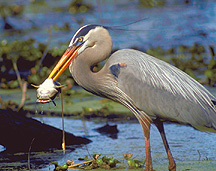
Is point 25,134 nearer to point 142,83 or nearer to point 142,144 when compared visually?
point 142,144

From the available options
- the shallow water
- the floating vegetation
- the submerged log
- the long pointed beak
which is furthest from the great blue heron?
the submerged log

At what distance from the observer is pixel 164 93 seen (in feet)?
15.3

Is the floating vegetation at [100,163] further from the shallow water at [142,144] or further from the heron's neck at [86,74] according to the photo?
the heron's neck at [86,74]

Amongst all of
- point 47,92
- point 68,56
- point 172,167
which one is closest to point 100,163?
point 172,167

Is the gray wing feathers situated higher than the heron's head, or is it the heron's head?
the heron's head

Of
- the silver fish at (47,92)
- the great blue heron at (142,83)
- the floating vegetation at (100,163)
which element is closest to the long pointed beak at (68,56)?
the great blue heron at (142,83)

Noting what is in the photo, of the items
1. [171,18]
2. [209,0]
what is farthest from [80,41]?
[209,0]

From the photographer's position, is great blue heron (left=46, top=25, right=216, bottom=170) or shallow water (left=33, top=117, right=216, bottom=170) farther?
shallow water (left=33, top=117, right=216, bottom=170)

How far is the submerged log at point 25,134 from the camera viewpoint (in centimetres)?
521

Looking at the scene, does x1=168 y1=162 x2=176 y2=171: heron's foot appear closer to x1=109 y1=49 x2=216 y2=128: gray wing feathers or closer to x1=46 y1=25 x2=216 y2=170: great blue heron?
x1=46 y1=25 x2=216 y2=170: great blue heron

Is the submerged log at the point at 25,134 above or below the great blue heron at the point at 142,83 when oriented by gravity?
below

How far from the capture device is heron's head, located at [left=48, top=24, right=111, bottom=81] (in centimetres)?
470

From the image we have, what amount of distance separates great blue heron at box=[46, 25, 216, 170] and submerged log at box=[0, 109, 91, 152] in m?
0.81

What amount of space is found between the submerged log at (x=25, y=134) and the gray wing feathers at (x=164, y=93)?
105 cm
